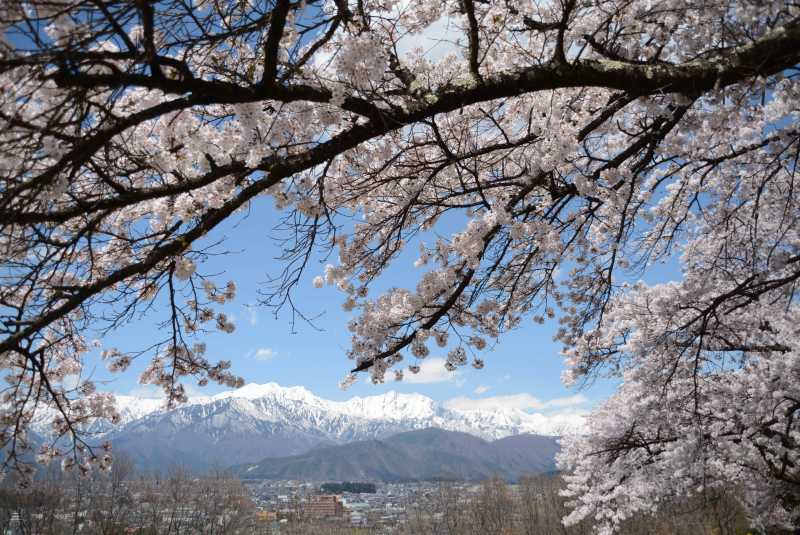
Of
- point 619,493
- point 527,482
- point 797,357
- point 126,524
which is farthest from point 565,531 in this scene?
point 797,357

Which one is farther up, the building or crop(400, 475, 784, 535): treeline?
crop(400, 475, 784, 535): treeline

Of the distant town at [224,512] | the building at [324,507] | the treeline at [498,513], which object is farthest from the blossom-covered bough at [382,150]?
the building at [324,507]

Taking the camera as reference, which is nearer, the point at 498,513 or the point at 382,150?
the point at 382,150

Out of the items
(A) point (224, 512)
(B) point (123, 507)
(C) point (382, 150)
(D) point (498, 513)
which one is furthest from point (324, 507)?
(C) point (382, 150)

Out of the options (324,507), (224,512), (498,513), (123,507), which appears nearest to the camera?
(123,507)

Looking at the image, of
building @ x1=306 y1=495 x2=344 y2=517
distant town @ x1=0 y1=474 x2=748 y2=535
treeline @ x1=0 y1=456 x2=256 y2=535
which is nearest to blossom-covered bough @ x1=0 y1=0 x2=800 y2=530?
distant town @ x1=0 y1=474 x2=748 y2=535

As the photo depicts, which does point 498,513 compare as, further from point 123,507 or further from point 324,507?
point 324,507

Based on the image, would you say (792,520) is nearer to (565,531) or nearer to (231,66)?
(231,66)

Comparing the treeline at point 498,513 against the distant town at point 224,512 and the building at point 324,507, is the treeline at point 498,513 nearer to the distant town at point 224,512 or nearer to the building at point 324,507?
the distant town at point 224,512

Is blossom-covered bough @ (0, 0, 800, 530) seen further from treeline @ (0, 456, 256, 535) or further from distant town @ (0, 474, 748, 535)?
treeline @ (0, 456, 256, 535)


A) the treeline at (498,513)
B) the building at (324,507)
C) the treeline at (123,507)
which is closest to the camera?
the treeline at (123,507)

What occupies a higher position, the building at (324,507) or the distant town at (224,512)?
the distant town at (224,512)

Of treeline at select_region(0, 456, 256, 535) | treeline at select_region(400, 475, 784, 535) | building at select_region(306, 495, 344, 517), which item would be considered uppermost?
treeline at select_region(0, 456, 256, 535)

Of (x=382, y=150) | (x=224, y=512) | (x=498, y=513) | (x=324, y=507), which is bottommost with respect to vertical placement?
(x=324, y=507)
